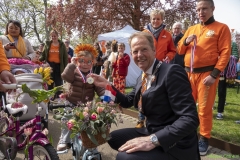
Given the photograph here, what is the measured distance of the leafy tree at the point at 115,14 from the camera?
15.1 m

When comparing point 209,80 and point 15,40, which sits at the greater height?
point 15,40

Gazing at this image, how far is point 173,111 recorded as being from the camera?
79.5 inches

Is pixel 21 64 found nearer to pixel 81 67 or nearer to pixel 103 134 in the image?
pixel 81 67

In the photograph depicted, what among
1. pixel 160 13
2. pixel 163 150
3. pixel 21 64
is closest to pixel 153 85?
pixel 163 150

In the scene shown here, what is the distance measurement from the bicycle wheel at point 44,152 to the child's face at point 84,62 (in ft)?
4.24

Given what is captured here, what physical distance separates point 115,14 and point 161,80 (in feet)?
45.6

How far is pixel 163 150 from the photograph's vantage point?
6.30ft

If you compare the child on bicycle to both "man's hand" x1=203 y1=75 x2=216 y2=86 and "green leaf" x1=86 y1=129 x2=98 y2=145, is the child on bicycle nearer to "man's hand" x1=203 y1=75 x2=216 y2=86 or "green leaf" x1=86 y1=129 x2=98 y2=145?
"green leaf" x1=86 y1=129 x2=98 y2=145

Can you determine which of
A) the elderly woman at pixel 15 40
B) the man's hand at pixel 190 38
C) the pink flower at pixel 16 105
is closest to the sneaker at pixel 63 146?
the pink flower at pixel 16 105

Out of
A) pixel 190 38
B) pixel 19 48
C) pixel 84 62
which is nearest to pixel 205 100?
pixel 190 38

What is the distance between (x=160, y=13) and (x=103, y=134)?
109 inches

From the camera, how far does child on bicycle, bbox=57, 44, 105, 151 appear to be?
3432 millimetres

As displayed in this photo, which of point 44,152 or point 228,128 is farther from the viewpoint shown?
point 228,128

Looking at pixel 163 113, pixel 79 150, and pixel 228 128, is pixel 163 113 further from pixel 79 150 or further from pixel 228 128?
pixel 228 128
